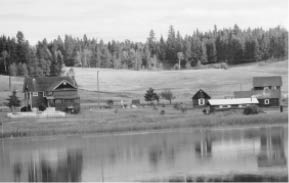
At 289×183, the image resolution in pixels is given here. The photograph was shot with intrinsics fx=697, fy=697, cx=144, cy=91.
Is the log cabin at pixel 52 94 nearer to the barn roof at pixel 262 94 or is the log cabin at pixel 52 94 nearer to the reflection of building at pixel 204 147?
the barn roof at pixel 262 94

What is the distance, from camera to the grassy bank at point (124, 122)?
6141 centimetres

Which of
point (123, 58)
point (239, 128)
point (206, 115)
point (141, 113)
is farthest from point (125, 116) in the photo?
point (123, 58)

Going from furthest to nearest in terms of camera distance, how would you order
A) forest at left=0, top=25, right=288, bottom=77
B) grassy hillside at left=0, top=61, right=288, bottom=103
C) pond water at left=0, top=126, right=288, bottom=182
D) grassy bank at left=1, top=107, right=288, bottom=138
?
1. forest at left=0, top=25, right=288, bottom=77
2. grassy hillside at left=0, top=61, right=288, bottom=103
3. grassy bank at left=1, top=107, right=288, bottom=138
4. pond water at left=0, top=126, right=288, bottom=182

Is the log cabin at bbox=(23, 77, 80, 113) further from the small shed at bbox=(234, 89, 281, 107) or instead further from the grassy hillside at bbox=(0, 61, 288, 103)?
the small shed at bbox=(234, 89, 281, 107)

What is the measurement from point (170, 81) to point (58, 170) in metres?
80.0

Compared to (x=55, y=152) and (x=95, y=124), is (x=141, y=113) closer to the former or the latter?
(x=95, y=124)

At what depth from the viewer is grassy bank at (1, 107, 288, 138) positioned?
61.4m

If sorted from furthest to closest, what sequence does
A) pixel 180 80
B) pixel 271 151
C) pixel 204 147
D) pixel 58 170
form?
pixel 180 80, pixel 204 147, pixel 271 151, pixel 58 170

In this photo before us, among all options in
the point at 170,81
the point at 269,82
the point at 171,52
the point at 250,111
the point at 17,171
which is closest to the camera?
the point at 17,171

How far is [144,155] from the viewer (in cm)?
4497

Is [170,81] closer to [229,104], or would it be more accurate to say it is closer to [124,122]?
[229,104]

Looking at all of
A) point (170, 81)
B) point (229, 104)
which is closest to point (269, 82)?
point (229, 104)

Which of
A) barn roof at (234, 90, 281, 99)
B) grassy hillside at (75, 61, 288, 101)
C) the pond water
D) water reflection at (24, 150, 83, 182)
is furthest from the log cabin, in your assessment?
water reflection at (24, 150, 83, 182)

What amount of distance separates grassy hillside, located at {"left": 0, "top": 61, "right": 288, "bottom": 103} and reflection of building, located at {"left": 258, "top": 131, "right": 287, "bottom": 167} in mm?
41300
